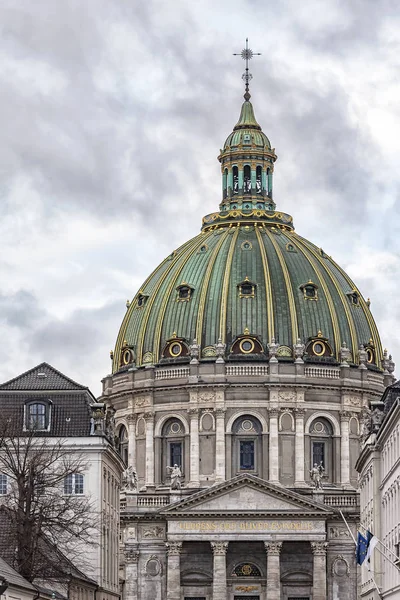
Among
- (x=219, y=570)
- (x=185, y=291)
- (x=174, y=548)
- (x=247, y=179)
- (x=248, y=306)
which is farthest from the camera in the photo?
(x=247, y=179)

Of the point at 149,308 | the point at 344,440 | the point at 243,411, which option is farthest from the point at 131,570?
the point at 149,308

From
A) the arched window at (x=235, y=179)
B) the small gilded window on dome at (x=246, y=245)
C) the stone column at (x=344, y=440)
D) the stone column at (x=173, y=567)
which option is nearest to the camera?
the stone column at (x=173, y=567)

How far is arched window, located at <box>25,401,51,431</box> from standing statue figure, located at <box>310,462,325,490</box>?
4892 centimetres

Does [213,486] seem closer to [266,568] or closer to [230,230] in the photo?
[266,568]

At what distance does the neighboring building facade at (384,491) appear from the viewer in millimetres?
89062

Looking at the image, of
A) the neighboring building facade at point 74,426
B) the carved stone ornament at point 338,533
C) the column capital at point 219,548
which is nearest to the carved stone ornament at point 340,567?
the carved stone ornament at point 338,533

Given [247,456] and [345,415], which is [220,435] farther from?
[345,415]

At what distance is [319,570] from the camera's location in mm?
147000

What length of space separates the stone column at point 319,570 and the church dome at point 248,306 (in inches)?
753

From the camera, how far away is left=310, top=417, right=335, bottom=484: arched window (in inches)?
6284

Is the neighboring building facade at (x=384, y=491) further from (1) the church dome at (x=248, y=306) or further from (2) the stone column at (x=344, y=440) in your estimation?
(1) the church dome at (x=248, y=306)

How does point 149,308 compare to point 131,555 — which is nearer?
point 131,555

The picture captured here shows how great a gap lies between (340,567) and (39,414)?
167 ft

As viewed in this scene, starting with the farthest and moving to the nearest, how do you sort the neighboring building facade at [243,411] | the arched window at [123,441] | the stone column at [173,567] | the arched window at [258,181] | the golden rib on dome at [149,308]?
1. the arched window at [258,181]
2. the golden rib on dome at [149,308]
3. the arched window at [123,441]
4. the neighboring building facade at [243,411]
5. the stone column at [173,567]
